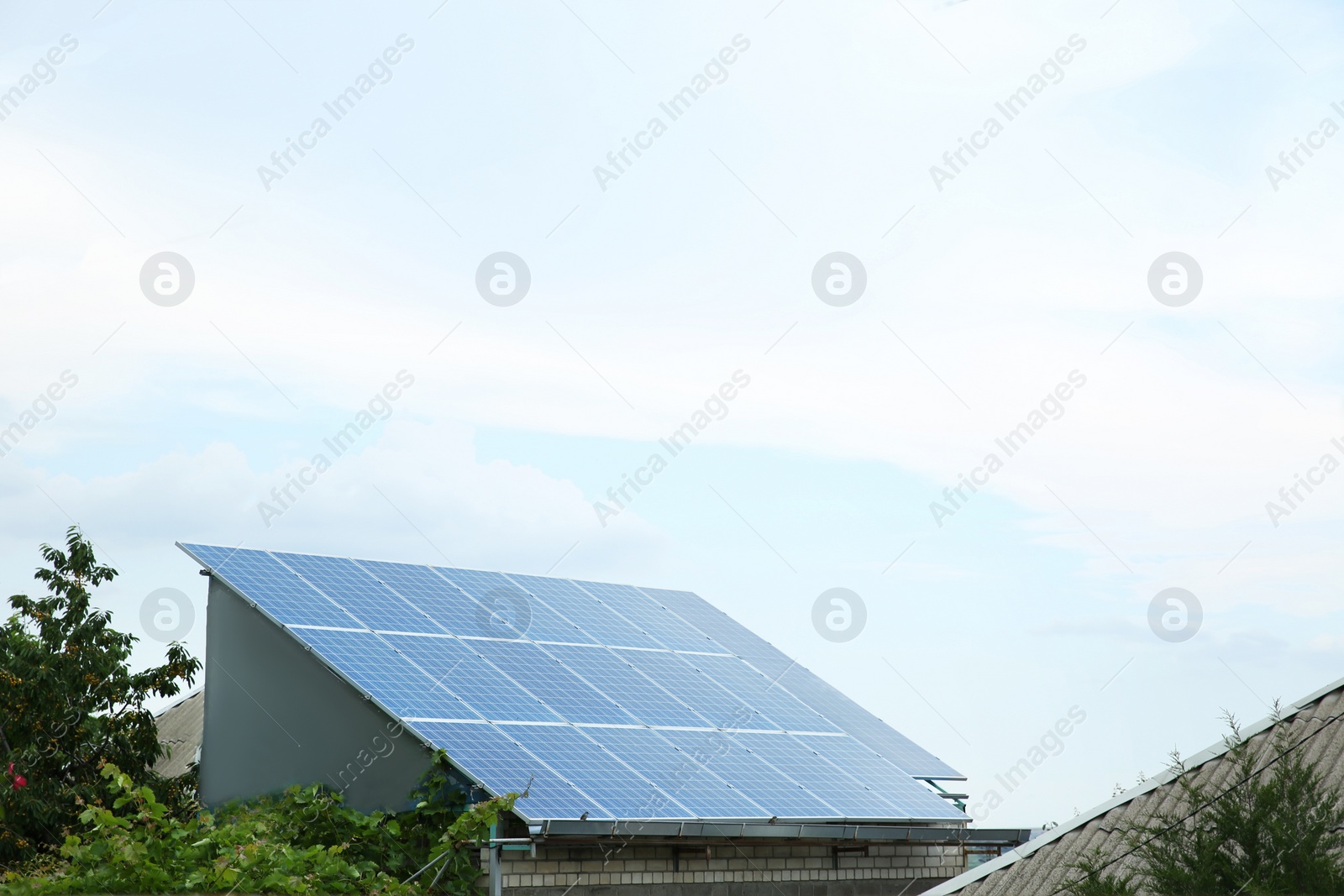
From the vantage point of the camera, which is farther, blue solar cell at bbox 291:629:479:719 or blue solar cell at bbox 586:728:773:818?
blue solar cell at bbox 586:728:773:818

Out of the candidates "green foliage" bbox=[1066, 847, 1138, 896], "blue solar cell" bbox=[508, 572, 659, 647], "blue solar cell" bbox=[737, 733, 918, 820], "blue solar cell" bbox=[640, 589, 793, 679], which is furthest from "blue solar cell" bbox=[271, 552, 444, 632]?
Result: "green foliage" bbox=[1066, 847, 1138, 896]

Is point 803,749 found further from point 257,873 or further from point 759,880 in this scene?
point 257,873

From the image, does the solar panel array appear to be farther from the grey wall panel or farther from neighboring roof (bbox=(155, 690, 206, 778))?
neighboring roof (bbox=(155, 690, 206, 778))

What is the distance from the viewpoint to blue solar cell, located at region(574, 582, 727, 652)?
25.6 metres

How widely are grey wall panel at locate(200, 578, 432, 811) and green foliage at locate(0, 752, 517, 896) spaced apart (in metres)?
0.45

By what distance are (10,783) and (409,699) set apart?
718 centimetres

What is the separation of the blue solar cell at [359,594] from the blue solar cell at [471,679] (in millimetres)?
493

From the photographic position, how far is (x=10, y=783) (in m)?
20.3

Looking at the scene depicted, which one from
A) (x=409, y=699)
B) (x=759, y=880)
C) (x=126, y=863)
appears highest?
(x=409, y=699)

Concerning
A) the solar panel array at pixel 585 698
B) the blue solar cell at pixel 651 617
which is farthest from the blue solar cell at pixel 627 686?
the blue solar cell at pixel 651 617

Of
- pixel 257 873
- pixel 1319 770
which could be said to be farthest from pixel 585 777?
pixel 1319 770

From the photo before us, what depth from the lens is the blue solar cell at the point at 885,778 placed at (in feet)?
72.5

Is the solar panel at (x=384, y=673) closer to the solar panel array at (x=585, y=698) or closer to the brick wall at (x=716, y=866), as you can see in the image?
the solar panel array at (x=585, y=698)

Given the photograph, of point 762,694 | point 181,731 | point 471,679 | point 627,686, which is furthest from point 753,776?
point 181,731
